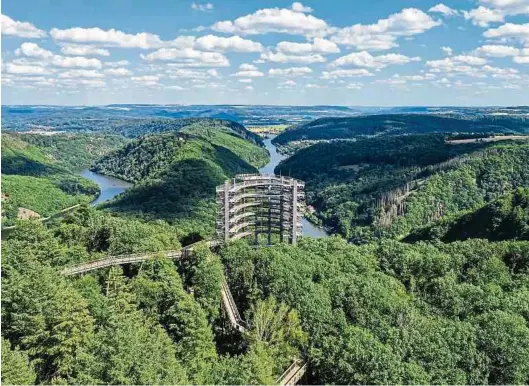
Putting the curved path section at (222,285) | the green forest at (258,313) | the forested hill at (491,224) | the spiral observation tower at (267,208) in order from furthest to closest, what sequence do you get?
the forested hill at (491,224) < the spiral observation tower at (267,208) < the curved path section at (222,285) < the green forest at (258,313)

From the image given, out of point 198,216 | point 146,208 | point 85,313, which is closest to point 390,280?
point 85,313

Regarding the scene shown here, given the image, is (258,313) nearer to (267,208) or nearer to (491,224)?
A: (267,208)

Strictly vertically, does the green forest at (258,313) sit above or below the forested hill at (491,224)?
above

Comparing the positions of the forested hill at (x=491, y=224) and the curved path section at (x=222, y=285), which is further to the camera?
the forested hill at (x=491, y=224)

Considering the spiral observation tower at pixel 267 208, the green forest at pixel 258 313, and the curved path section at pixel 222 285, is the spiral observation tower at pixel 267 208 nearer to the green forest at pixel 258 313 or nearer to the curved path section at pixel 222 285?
the green forest at pixel 258 313

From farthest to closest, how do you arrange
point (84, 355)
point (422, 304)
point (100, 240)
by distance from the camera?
point (100, 240) → point (422, 304) → point (84, 355)

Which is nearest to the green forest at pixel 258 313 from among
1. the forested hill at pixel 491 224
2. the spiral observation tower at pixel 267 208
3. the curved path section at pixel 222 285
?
the curved path section at pixel 222 285

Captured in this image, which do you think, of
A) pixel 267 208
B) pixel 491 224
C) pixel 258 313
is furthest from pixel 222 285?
pixel 491 224

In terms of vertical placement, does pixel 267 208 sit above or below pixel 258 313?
above

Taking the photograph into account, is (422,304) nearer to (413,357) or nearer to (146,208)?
(413,357)
